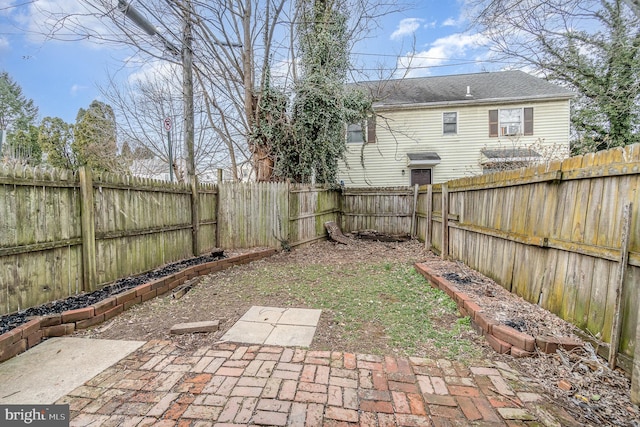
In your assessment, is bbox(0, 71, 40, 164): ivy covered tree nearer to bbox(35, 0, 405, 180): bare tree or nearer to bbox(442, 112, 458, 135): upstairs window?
bbox(35, 0, 405, 180): bare tree

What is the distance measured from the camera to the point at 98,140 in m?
13.5

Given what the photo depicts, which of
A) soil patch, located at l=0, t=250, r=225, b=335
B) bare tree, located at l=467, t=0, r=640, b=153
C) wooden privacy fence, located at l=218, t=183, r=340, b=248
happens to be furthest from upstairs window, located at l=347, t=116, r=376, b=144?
soil patch, located at l=0, t=250, r=225, b=335

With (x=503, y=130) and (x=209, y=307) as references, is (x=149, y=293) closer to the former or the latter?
(x=209, y=307)

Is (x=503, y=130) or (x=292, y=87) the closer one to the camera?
(x=292, y=87)

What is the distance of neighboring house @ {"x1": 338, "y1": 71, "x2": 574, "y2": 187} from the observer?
12453 millimetres

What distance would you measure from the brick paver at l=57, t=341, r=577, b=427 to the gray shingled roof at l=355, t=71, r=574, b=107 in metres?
11.1

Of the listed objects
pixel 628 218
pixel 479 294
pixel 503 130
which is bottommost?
pixel 479 294

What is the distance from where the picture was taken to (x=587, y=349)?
2.29 meters

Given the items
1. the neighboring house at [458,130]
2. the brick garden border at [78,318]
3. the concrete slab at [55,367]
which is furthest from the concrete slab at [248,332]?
the neighboring house at [458,130]

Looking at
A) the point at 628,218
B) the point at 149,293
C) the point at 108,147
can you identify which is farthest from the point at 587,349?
the point at 108,147

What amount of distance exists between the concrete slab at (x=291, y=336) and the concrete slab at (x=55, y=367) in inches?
47.5

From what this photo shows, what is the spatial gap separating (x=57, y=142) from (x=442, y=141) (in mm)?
20776

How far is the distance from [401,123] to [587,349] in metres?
12.5

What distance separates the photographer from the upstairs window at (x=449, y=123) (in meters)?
13.2
